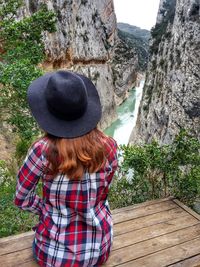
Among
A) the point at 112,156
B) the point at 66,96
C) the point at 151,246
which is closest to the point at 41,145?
the point at 66,96

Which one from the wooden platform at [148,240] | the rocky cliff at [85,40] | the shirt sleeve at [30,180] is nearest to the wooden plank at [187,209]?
the wooden platform at [148,240]

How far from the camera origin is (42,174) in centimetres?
186

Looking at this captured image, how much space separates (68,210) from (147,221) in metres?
1.26

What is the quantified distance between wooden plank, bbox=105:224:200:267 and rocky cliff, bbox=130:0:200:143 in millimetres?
11446

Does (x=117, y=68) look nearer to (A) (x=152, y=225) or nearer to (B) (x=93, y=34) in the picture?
(B) (x=93, y=34)

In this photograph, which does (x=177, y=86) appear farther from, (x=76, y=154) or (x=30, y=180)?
(x=76, y=154)

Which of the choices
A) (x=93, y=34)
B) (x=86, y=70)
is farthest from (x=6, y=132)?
(x=93, y=34)

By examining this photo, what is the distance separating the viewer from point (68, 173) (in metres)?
1.75

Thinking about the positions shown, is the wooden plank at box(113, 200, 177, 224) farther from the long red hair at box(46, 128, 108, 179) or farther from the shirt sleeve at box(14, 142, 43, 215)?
the long red hair at box(46, 128, 108, 179)

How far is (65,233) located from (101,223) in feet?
0.76

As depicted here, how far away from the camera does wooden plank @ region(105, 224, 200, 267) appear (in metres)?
2.43

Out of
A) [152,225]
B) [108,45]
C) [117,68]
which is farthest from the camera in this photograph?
[117,68]

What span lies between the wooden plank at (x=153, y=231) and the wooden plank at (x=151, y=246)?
43mm

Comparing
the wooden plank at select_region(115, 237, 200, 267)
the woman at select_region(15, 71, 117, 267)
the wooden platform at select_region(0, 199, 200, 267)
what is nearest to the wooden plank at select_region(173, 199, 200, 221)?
the wooden platform at select_region(0, 199, 200, 267)
